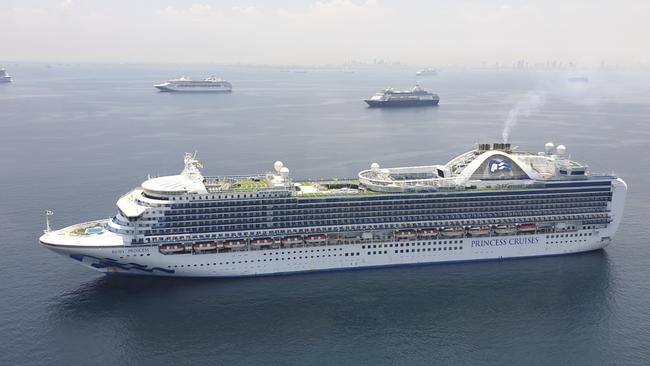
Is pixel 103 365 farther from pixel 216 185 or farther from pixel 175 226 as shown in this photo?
pixel 216 185

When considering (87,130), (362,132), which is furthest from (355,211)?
(87,130)

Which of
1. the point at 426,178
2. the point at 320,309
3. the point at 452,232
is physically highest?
the point at 426,178

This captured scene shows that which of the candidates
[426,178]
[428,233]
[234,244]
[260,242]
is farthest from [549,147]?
[234,244]

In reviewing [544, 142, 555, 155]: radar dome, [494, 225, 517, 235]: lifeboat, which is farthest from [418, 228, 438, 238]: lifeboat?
[544, 142, 555, 155]: radar dome

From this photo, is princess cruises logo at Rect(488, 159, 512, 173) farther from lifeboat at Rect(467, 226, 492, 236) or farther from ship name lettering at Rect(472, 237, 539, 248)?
ship name lettering at Rect(472, 237, 539, 248)

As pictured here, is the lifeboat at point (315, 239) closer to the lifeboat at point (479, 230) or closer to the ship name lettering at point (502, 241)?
the lifeboat at point (479, 230)

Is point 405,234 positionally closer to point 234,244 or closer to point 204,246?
point 234,244
